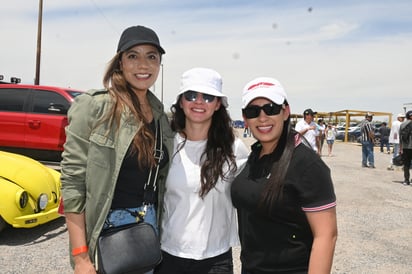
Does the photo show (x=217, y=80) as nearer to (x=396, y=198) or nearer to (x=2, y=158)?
(x=2, y=158)

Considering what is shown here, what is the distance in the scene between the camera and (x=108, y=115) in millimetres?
1895

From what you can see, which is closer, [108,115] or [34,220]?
[108,115]

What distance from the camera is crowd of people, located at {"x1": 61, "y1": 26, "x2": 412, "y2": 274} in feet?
5.91

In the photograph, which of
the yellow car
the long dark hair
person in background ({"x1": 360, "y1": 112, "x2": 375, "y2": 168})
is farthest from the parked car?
person in background ({"x1": 360, "y1": 112, "x2": 375, "y2": 168})

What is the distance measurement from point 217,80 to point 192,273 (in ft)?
3.94

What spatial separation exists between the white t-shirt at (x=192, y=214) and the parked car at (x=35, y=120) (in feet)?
18.6

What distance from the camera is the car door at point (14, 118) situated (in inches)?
294

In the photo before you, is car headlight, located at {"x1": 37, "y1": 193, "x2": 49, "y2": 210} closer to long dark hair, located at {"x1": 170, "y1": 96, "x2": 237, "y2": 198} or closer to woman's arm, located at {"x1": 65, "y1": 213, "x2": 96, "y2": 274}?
long dark hair, located at {"x1": 170, "y1": 96, "x2": 237, "y2": 198}

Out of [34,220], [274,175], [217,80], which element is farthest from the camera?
[34,220]

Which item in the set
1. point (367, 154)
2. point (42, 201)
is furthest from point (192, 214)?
point (367, 154)

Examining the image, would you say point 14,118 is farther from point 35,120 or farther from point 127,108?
point 127,108

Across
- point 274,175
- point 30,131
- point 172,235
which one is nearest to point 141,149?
point 172,235

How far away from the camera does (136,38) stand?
81.1 inches

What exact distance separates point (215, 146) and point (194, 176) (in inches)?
10.2
